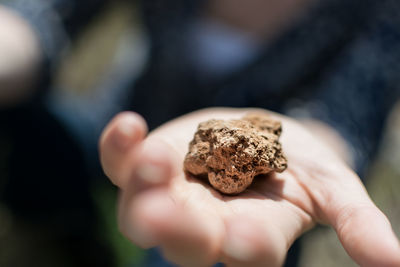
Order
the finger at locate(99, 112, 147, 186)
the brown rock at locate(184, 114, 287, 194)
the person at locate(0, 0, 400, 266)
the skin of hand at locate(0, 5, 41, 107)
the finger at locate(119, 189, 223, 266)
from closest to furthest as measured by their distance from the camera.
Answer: the finger at locate(119, 189, 223, 266) < the finger at locate(99, 112, 147, 186) < the brown rock at locate(184, 114, 287, 194) < the person at locate(0, 0, 400, 266) < the skin of hand at locate(0, 5, 41, 107)

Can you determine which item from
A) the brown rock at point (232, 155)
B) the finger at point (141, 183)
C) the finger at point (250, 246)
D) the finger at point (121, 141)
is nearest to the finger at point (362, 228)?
the finger at point (250, 246)

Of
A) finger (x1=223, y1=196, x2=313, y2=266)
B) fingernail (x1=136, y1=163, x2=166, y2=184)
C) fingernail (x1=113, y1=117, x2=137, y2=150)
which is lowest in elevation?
finger (x1=223, y1=196, x2=313, y2=266)

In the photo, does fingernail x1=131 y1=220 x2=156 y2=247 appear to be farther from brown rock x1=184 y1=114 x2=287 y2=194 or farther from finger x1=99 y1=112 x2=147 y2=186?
brown rock x1=184 y1=114 x2=287 y2=194

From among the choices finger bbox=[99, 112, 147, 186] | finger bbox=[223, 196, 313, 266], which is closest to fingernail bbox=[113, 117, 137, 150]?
finger bbox=[99, 112, 147, 186]

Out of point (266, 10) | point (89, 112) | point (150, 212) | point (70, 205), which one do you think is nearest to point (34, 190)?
→ point (70, 205)

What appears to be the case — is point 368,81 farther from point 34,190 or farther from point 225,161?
point 34,190

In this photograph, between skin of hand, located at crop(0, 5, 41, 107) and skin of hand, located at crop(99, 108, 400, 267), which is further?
skin of hand, located at crop(0, 5, 41, 107)

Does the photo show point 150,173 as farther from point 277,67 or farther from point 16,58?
point 16,58
